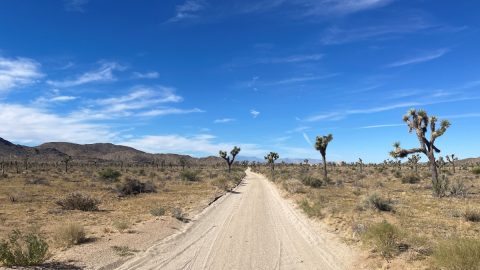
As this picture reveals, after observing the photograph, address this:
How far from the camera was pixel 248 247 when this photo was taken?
13570 millimetres

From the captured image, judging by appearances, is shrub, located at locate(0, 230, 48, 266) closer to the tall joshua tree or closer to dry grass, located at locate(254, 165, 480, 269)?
dry grass, located at locate(254, 165, 480, 269)

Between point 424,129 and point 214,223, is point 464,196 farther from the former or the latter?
point 214,223

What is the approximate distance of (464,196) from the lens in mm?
28547

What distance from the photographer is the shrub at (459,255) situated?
817 cm

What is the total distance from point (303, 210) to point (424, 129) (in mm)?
13410

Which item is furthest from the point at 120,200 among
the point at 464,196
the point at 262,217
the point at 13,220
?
the point at 464,196

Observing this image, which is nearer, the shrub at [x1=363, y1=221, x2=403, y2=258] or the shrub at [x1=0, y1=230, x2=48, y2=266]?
the shrub at [x1=0, y1=230, x2=48, y2=266]

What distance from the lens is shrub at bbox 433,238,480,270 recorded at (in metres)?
8.17

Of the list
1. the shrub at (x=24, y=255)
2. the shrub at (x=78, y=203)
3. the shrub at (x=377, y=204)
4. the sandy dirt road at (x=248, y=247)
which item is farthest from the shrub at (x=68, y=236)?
the shrub at (x=377, y=204)

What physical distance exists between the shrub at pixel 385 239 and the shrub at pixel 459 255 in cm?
238

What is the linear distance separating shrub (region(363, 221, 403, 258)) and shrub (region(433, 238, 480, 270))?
2.38 meters

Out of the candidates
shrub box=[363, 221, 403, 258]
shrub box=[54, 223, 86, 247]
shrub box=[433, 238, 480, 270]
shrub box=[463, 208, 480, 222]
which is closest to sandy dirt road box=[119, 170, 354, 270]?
shrub box=[363, 221, 403, 258]

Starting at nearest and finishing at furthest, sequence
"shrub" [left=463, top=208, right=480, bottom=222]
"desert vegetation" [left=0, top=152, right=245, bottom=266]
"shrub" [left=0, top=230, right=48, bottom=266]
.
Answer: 1. "shrub" [left=0, top=230, right=48, bottom=266]
2. "desert vegetation" [left=0, top=152, right=245, bottom=266]
3. "shrub" [left=463, top=208, right=480, bottom=222]

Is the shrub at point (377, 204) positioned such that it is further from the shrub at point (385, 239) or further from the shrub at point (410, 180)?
the shrub at point (410, 180)
